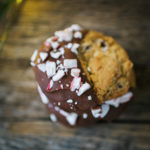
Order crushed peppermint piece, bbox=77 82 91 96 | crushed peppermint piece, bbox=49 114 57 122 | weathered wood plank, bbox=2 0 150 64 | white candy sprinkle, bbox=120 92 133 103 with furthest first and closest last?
weathered wood plank, bbox=2 0 150 64 → crushed peppermint piece, bbox=49 114 57 122 → white candy sprinkle, bbox=120 92 133 103 → crushed peppermint piece, bbox=77 82 91 96

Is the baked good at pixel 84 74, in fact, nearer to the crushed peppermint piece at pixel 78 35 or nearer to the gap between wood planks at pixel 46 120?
the crushed peppermint piece at pixel 78 35

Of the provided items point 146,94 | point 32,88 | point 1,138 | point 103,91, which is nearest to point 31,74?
point 32,88

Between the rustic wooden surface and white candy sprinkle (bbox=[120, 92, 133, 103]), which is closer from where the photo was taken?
white candy sprinkle (bbox=[120, 92, 133, 103])

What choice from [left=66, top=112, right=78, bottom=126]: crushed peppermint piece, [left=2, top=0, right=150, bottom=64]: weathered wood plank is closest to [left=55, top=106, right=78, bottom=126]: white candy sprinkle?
[left=66, top=112, right=78, bottom=126]: crushed peppermint piece

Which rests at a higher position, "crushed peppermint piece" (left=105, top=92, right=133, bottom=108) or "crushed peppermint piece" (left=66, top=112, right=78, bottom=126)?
"crushed peppermint piece" (left=105, top=92, right=133, bottom=108)

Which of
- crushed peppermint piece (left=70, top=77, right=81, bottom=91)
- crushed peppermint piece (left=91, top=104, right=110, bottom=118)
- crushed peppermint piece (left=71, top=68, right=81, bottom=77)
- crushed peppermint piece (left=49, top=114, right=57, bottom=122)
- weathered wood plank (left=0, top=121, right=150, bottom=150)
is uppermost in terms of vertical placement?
crushed peppermint piece (left=71, top=68, right=81, bottom=77)

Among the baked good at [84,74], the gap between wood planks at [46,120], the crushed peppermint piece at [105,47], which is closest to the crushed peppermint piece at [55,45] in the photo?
the baked good at [84,74]

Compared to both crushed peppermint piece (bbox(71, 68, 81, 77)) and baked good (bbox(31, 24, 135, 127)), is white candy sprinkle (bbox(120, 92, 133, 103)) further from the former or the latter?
crushed peppermint piece (bbox(71, 68, 81, 77))
